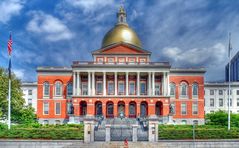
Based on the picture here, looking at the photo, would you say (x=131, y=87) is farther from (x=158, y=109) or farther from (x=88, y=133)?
(x=88, y=133)

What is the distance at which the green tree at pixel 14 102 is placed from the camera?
52031 mm

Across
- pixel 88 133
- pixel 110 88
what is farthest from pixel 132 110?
pixel 88 133

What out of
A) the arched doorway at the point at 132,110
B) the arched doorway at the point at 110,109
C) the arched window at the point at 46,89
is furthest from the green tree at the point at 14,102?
the arched doorway at the point at 132,110

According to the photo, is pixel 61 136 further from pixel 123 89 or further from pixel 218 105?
pixel 218 105

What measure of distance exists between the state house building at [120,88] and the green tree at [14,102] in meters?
10.3

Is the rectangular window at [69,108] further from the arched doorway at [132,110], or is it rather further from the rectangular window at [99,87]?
the arched doorway at [132,110]

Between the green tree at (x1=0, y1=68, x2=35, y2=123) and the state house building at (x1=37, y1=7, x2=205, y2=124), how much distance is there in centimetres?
1030

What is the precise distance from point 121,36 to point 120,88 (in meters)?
12.4

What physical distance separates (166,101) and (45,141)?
38.6m

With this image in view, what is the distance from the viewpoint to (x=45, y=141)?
105ft

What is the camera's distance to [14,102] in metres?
53.5

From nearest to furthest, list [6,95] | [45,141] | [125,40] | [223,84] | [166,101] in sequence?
[45,141], [6,95], [166,101], [125,40], [223,84]

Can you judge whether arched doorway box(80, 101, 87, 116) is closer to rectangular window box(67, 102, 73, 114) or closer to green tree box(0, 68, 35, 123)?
rectangular window box(67, 102, 73, 114)

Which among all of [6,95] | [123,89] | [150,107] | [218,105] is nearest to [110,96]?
[123,89]
